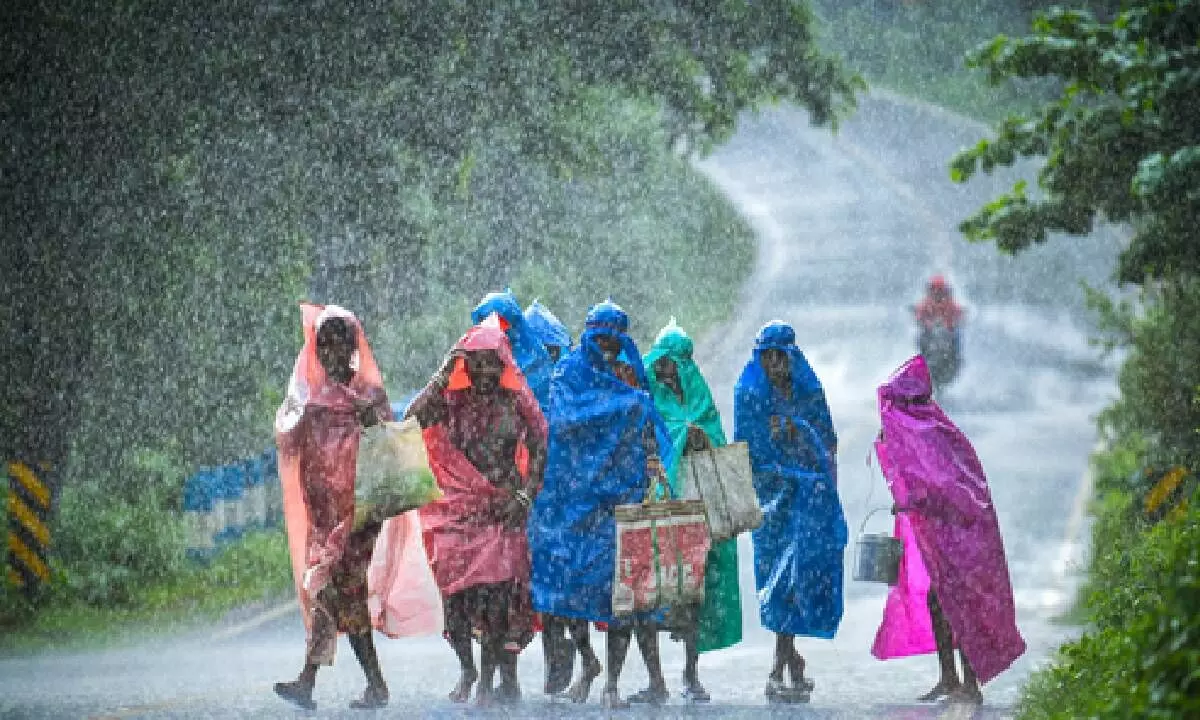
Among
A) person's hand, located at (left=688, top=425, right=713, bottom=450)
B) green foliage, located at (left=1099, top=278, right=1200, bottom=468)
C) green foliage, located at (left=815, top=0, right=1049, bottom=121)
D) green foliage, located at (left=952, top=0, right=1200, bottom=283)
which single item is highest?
green foliage, located at (left=815, top=0, right=1049, bottom=121)

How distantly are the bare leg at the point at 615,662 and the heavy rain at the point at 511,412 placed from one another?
0.11 m

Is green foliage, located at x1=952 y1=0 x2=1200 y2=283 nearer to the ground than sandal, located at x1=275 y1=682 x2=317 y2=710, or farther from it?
farther from it

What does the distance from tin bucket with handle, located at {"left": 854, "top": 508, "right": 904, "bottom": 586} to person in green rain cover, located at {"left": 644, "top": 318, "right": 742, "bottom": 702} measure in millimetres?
666

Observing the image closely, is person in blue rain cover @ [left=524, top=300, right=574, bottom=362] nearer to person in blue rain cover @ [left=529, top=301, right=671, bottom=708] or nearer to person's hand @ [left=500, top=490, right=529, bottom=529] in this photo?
person in blue rain cover @ [left=529, top=301, right=671, bottom=708]

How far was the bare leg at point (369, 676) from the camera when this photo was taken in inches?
417

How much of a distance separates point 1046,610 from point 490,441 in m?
6.18

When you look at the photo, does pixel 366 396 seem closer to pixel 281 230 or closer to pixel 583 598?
pixel 583 598

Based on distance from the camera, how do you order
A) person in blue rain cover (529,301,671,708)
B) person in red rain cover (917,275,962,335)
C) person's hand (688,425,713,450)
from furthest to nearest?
person in red rain cover (917,275,962,335)
person's hand (688,425,713,450)
person in blue rain cover (529,301,671,708)

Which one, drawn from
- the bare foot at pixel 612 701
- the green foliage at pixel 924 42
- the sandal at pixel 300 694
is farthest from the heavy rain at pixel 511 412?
the green foliage at pixel 924 42

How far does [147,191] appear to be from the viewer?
1712cm

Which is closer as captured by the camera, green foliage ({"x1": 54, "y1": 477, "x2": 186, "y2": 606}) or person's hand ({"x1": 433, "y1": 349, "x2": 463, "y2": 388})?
person's hand ({"x1": 433, "y1": 349, "x2": 463, "y2": 388})

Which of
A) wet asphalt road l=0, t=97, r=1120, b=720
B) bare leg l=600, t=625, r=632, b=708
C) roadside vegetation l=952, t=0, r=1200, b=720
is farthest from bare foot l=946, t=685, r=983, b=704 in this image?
bare leg l=600, t=625, r=632, b=708

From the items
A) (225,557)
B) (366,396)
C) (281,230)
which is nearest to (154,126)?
(281,230)

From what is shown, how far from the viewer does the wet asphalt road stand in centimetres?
1134
